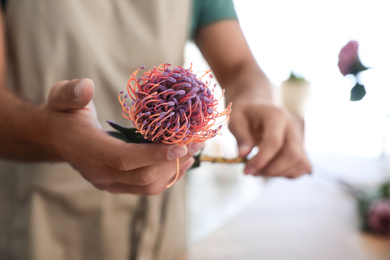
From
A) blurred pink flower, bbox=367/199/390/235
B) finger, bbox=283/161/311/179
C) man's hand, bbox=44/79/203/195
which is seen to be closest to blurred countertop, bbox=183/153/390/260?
blurred pink flower, bbox=367/199/390/235

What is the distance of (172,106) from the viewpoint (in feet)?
0.55

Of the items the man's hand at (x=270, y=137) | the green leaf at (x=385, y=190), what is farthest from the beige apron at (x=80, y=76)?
the green leaf at (x=385, y=190)

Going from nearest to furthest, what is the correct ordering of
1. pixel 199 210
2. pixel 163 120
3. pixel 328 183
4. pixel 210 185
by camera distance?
pixel 163 120 < pixel 328 183 < pixel 199 210 < pixel 210 185

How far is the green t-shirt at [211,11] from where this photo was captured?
0.49m

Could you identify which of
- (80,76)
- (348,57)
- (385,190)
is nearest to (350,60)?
(348,57)

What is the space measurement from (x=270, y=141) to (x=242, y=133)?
29mm

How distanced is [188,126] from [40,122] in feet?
0.50

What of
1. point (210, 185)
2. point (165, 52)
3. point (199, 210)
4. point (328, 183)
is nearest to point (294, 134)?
point (165, 52)

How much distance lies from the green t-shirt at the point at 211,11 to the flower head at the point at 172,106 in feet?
1.09

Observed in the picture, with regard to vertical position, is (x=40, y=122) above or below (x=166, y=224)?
above

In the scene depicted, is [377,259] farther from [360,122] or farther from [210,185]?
[210,185]

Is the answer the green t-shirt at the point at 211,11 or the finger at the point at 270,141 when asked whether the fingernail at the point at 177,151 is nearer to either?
the finger at the point at 270,141

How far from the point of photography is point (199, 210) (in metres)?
1.11

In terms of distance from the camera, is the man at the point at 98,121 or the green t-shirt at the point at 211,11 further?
the green t-shirt at the point at 211,11
